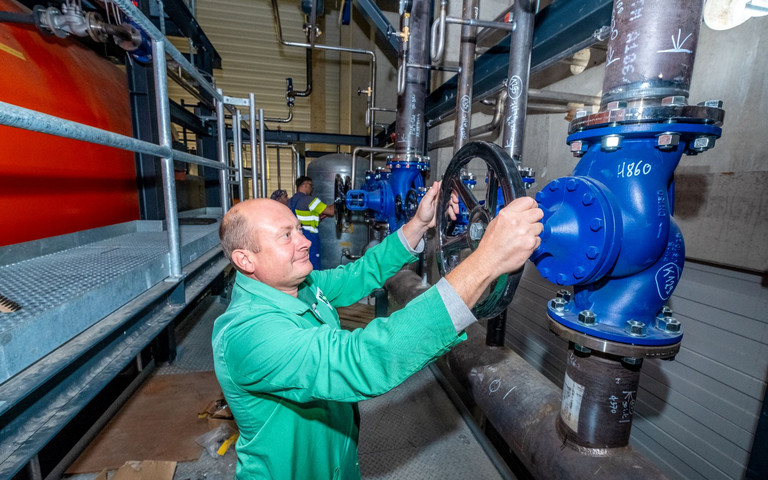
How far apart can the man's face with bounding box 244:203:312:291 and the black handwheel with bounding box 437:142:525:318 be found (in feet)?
1.44

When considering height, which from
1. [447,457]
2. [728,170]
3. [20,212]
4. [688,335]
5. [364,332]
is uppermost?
[728,170]

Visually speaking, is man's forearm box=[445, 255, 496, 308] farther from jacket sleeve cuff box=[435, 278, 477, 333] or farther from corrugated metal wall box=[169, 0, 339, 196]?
corrugated metal wall box=[169, 0, 339, 196]

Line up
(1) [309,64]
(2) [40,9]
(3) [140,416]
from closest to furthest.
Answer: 1. (2) [40,9]
2. (3) [140,416]
3. (1) [309,64]

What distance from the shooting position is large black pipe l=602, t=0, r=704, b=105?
735 millimetres

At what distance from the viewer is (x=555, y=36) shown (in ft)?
5.33

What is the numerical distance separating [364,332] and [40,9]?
8.84 feet

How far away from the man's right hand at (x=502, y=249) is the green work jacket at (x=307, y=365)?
4 centimetres

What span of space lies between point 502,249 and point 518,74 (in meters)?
1.20

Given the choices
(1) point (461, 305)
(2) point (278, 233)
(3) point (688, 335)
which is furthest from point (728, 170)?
(2) point (278, 233)

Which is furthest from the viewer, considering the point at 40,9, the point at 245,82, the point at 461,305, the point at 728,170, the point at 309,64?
the point at 245,82

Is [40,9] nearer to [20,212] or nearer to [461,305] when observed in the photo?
[20,212]

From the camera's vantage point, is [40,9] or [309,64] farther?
[309,64]

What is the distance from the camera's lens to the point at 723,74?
1381mm

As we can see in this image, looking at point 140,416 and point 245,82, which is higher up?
point 245,82
